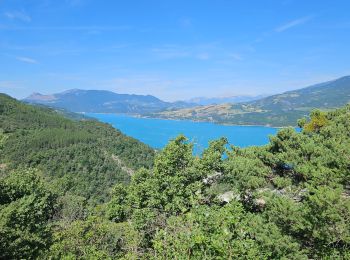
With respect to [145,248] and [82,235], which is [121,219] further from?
[82,235]

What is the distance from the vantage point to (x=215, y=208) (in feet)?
38.3

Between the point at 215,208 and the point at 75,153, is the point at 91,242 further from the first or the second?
the point at 75,153

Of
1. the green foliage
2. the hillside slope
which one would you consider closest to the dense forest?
the green foliage

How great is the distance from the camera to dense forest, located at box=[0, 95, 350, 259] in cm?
757

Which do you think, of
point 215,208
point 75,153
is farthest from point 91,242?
point 75,153

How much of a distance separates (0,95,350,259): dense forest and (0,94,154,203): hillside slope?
4960 cm

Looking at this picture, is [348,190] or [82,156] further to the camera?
[82,156]

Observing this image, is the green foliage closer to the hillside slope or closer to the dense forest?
the dense forest

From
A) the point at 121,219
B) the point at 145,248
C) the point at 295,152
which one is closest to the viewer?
the point at 145,248

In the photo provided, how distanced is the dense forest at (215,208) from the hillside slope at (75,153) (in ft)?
163

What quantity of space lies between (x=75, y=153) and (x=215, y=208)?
79246 mm

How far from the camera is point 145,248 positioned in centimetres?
1315

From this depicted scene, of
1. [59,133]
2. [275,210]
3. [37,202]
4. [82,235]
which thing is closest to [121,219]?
[37,202]

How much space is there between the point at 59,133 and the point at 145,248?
9023cm
